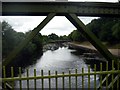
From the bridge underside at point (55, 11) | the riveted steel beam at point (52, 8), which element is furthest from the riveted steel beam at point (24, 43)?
the riveted steel beam at point (52, 8)

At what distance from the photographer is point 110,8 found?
9734mm

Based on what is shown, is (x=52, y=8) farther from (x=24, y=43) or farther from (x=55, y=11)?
(x=24, y=43)

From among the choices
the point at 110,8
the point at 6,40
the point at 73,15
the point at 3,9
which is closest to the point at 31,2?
the point at 3,9

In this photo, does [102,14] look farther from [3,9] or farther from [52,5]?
[3,9]

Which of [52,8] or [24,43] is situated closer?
[24,43]

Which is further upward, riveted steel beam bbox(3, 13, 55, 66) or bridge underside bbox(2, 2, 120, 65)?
bridge underside bbox(2, 2, 120, 65)

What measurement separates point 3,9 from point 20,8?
1.97 ft

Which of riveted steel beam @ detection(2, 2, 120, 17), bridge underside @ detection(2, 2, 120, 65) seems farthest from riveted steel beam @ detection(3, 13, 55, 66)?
riveted steel beam @ detection(2, 2, 120, 17)

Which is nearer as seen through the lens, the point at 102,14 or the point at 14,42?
the point at 102,14

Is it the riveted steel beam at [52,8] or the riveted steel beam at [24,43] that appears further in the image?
the riveted steel beam at [52,8]

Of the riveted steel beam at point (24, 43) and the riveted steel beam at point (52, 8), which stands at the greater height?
the riveted steel beam at point (52, 8)

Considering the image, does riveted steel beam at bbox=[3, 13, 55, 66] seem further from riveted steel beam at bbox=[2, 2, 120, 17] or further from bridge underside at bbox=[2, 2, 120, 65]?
riveted steel beam at bbox=[2, 2, 120, 17]

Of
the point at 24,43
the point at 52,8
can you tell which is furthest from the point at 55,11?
the point at 24,43

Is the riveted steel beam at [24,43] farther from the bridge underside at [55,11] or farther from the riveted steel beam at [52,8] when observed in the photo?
the riveted steel beam at [52,8]
